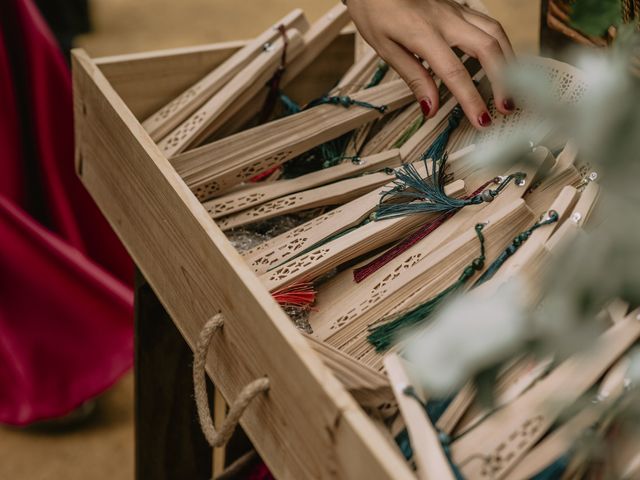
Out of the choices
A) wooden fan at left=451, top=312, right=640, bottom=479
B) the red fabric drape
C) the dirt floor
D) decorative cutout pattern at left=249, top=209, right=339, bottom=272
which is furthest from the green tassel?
the dirt floor

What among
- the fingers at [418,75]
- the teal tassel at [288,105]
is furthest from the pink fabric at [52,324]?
the fingers at [418,75]

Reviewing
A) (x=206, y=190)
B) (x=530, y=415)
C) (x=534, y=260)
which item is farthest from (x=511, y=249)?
(x=206, y=190)

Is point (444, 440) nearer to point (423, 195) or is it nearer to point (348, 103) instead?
point (423, 195)

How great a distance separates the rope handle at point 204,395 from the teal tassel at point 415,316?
0.38ft

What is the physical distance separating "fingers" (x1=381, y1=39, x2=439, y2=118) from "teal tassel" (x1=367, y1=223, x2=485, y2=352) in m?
0.22

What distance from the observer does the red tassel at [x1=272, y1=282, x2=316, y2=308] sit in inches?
30.5

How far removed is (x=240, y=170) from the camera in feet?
3.06

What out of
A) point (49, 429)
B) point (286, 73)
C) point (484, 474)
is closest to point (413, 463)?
point (484, 474)

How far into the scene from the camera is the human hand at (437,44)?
0.86 metres

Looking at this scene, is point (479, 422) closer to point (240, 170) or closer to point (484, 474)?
point (484, 474)

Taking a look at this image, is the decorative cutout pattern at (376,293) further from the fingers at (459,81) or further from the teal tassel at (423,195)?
the fingers at (459,81)

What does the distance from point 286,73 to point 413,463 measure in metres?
0.63

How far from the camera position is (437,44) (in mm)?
868

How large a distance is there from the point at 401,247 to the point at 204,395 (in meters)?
0.23
